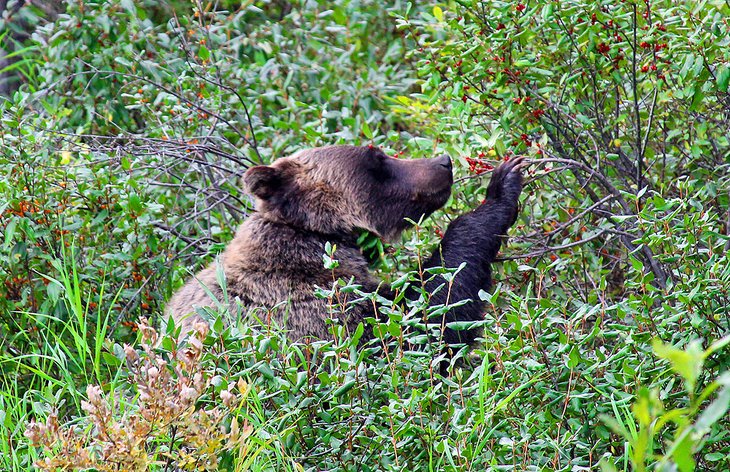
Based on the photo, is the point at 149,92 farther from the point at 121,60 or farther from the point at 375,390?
the point at 375,390

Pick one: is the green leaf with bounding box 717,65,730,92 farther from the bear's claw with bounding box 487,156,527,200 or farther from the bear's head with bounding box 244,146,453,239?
the bear's head with bounding box 244,146,453,239

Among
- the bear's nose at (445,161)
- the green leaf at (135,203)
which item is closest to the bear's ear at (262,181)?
the green leaf at (135,203)

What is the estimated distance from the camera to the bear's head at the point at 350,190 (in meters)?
4.60

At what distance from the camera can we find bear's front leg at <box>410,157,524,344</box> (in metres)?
4.34

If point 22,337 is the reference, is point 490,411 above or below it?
above

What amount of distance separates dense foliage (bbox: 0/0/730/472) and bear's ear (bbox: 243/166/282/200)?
496 mm

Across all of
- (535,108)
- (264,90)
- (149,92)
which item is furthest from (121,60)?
(535,108)

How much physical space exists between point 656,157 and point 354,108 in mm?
2513

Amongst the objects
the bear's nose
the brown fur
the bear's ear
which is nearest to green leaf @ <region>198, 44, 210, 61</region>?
the brown fur

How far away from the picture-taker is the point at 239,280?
14.2 feet

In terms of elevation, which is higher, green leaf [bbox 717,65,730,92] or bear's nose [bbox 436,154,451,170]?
green leaf [bbox 717,65,730,92]

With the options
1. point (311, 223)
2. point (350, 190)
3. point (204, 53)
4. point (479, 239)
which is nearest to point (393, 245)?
point (350, 190)

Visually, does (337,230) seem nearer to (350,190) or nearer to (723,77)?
(350,190)

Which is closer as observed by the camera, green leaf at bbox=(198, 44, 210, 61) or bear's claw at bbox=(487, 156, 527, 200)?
bear's claw at bbox=(487, 156, 527, 200)
